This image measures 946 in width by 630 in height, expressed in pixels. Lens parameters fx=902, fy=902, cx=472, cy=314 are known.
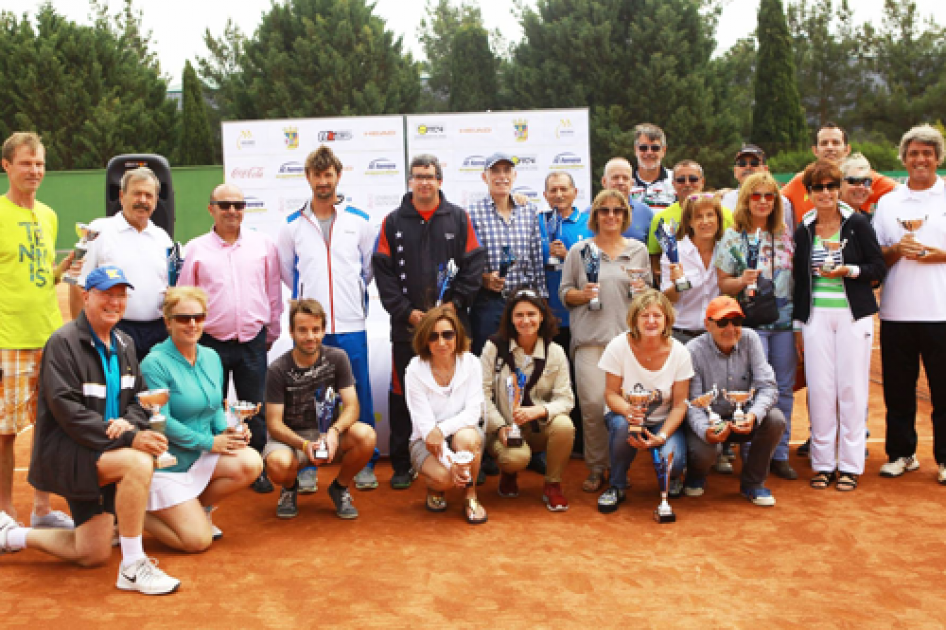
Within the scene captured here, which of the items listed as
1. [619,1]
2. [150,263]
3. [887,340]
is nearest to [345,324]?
[150,263]

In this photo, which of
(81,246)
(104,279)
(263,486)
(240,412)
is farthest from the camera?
(263,486)

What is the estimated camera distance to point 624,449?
5.49 m

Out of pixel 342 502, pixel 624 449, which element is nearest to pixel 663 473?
pixel 624 449

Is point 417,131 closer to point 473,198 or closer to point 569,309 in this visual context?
point 473,198

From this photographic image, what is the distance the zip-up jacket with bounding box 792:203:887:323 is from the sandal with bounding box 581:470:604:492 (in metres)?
1.65

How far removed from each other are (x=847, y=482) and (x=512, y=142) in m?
7.29

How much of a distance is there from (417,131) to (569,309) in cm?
637

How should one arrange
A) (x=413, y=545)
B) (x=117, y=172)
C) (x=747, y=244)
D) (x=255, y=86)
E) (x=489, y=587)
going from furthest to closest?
1. (x=255, y=86)
2. (x=117, y=172)
3. (x=747, y=244)
4. (x=413, y=545)
5. (x=489, y=587)

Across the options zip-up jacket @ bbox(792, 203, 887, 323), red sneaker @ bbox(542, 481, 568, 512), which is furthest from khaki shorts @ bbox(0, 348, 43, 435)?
zip-up jacket @ bbox(792, 203, 887, 323)

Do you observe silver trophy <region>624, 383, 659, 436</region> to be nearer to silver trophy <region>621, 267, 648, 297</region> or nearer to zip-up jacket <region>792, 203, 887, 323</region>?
silver trophy <region>621, 267, 648, 297</region>

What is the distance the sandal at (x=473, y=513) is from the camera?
526 centimetres

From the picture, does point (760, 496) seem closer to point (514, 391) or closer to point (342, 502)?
point (514, 391)

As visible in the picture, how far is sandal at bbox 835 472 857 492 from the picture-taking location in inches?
225

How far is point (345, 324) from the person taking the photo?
19.8 ft
